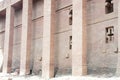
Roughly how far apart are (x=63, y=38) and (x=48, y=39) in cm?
A: 95

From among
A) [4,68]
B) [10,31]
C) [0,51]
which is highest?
[10,31]

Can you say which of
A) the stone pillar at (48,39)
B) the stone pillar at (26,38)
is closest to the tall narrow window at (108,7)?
the stone pillar at (48,39)

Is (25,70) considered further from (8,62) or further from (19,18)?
(19,18)

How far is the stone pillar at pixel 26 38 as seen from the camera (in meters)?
16.3

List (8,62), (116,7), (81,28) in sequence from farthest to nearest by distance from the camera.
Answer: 1. (8,62)
2. (81,28)
3. (116,7)

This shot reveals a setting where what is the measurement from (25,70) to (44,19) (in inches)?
147

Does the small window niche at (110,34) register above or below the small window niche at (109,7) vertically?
below

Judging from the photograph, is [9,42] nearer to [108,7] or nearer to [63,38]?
[63,38]

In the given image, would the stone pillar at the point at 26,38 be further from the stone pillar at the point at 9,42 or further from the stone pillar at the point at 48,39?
the stone pillar at the point at 9,42

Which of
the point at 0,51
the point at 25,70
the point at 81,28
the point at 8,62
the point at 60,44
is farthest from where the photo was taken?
the point at 0,51

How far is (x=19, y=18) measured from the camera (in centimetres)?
1902

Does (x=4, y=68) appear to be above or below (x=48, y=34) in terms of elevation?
below

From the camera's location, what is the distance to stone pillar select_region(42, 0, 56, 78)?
14.0 metres

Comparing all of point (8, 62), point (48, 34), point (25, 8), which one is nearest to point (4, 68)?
point (8, 62)
